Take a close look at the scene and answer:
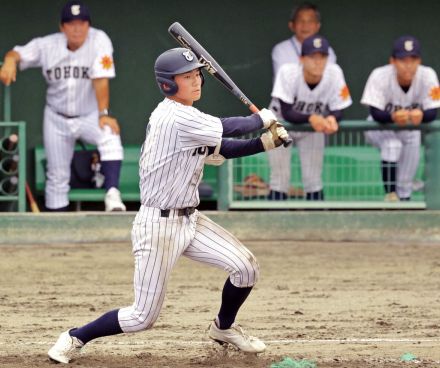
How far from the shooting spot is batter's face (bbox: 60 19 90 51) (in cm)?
1048

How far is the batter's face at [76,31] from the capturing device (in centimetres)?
1048

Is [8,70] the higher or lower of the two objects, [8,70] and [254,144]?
the higher

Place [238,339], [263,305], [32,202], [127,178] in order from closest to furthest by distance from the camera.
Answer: [238,339] → [263,305] → [32,202] → [127,178]

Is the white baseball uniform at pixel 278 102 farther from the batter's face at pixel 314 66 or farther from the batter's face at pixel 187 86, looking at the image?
the batter's face at pixel 187 86

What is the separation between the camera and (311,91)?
10.5 metres

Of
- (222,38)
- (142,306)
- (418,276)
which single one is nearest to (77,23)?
(222,38)

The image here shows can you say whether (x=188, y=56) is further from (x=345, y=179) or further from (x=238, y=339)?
(x=345, y=179)

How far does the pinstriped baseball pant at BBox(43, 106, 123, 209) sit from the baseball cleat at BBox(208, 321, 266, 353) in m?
4.30

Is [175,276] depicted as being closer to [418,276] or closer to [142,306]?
[418,276]

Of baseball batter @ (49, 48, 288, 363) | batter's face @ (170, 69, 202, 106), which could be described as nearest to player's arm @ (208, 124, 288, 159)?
baseball batter @ (49, 48, 288, 363)

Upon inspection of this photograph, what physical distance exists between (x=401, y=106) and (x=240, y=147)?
16.3 ft

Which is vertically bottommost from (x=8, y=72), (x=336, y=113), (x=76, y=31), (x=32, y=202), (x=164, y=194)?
(x=32, y=202)

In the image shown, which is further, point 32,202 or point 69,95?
point 32,202

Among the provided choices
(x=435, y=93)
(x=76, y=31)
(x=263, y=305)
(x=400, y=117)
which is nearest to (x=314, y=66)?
(x=400, y=117)
